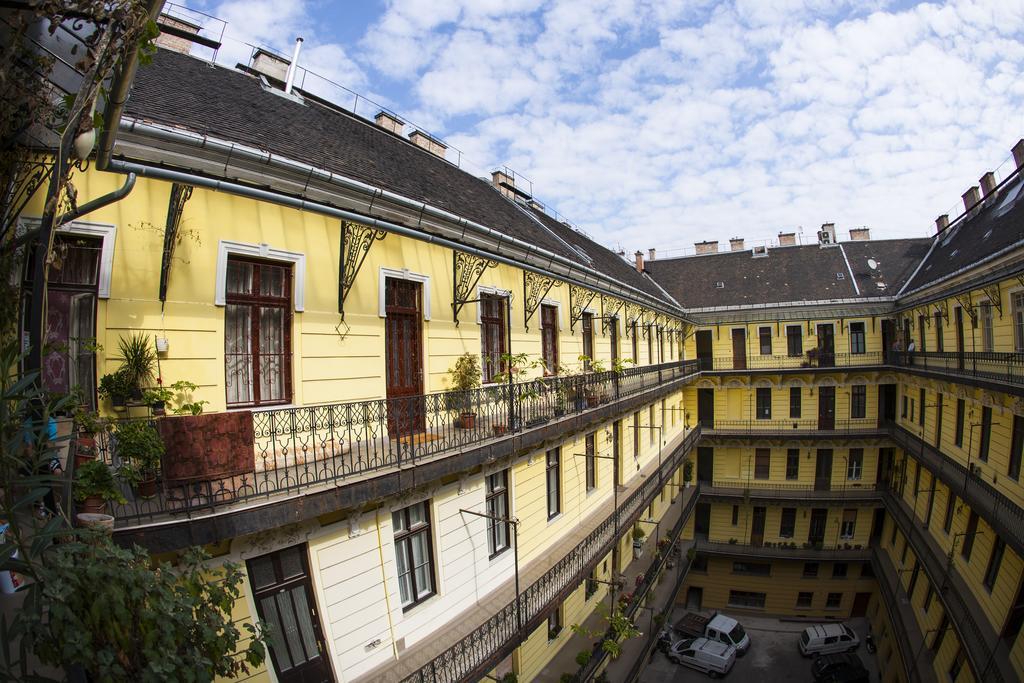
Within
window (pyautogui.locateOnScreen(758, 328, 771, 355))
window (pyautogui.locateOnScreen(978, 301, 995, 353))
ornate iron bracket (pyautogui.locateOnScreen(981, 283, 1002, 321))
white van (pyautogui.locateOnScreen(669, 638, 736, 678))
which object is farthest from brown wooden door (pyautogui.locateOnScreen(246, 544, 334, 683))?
window (pyautogui.locateOnScreen(758, 328, 771, 355))

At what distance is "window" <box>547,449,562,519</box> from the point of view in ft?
39.3

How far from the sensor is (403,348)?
8.66 meters

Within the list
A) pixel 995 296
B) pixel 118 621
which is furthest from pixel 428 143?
pixel 995 296

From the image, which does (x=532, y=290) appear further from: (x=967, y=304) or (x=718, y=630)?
(x=718, y=630)

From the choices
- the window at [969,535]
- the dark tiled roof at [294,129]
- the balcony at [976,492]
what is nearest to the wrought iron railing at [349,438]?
the dark tiled roof at [294,129]

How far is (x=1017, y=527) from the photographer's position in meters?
13.0

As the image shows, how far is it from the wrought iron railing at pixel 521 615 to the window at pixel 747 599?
19145 millimetres

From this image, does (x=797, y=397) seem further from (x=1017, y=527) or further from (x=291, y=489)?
(x=291, y=489)

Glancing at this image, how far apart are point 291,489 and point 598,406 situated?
8.47 meters

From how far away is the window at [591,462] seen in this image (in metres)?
14.2

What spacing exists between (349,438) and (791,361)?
29.2 meters

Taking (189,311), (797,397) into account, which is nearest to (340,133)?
(189,311)

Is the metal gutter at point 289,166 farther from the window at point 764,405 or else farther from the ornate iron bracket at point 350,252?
the window at point 764,405

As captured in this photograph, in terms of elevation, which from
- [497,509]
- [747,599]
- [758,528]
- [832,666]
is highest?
[497,509]
